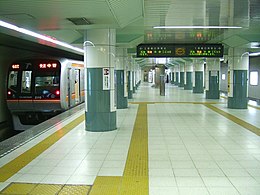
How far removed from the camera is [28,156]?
5.64m

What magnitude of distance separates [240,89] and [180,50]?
10.7 ft

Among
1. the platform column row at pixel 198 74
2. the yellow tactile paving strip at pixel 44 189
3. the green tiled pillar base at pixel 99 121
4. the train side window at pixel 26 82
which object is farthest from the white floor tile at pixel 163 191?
the platform column row at pixel 198 74

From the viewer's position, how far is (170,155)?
5.68 m

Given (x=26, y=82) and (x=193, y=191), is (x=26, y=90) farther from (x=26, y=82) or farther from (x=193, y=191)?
(x=193, y=191)

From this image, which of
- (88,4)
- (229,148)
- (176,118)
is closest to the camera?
(88,4)

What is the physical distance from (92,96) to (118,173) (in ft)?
12.0

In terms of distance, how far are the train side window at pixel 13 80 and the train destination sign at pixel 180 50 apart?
208 inches

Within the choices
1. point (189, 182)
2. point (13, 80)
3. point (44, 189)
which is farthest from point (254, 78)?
point (44, 189)

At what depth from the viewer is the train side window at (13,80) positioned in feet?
38.9

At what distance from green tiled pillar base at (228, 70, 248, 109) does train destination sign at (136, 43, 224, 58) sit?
1.30 meters

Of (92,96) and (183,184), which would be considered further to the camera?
(92,96)

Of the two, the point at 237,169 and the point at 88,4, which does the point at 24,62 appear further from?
the point at 237,169

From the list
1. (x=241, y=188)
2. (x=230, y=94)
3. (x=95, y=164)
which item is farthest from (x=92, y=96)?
A: (x=230, y=94)

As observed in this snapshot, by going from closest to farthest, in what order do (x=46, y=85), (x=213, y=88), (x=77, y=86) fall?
1. (x=46, y=85)
2. (x=77, y=86)
3. (x=213, y=88)
